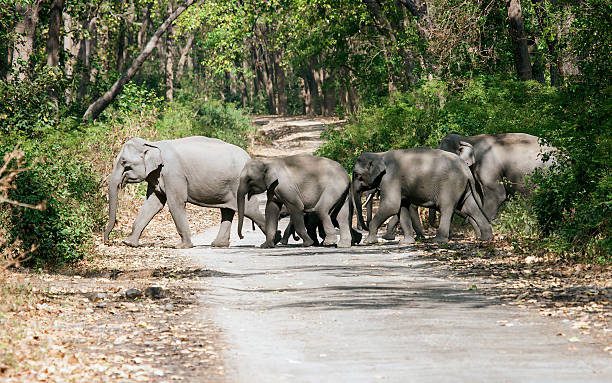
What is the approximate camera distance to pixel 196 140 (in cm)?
2638

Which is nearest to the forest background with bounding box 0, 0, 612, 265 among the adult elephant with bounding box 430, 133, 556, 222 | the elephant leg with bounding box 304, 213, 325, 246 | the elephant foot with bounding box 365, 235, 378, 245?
the adult elephant with bounding box 430, 133, 556, 222

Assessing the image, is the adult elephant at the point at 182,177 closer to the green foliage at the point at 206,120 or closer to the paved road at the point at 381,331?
the paved road at the point at 381,331

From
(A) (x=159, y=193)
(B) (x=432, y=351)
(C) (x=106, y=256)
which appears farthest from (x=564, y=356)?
(A) (x=159, y=193)

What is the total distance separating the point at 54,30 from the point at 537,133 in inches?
495

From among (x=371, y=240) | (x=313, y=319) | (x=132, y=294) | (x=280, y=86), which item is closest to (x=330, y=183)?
(x=371, y=240)

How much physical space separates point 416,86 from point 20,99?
1000 cm

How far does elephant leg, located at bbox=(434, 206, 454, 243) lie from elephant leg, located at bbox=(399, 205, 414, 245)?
0.48 metres

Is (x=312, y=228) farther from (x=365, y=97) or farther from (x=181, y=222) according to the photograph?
(x=365, y=97)

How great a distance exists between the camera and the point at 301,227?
936 inches

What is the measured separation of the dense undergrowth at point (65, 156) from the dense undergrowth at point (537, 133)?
20.1 feet

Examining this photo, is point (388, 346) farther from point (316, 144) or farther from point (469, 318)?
point (316, 144)

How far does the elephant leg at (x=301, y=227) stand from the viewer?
2362 cm

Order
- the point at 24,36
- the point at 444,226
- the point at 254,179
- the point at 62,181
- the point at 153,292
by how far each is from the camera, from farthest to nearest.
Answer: the point at 24,36
the point at 254,179
the point at 444,226
the point at 62,181
the point at 153,292

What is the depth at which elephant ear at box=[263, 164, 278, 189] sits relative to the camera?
79.3 feet
